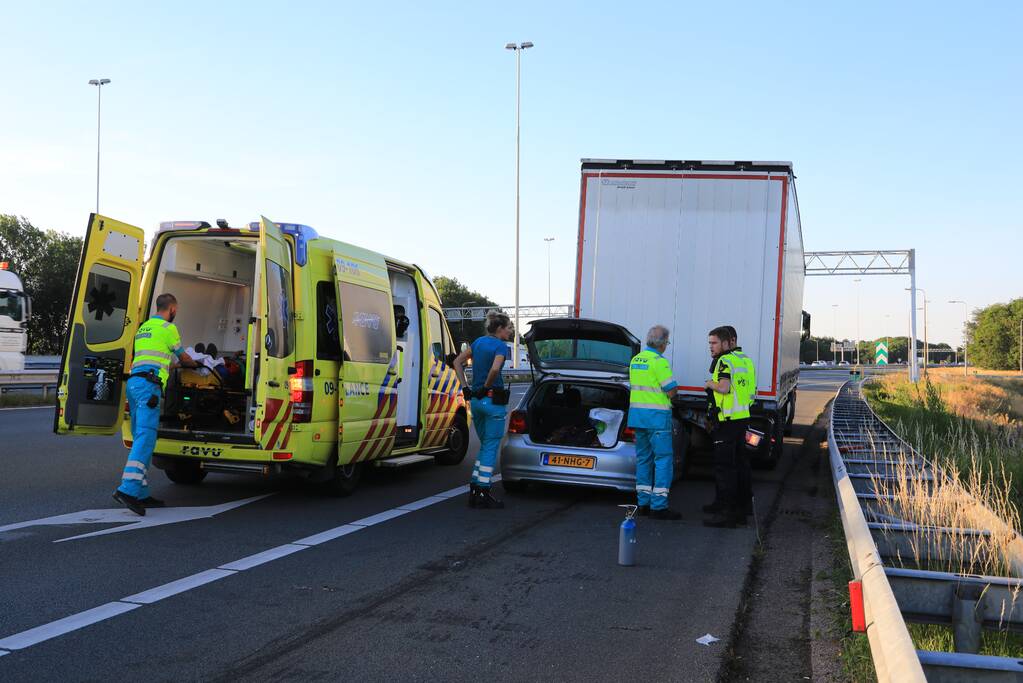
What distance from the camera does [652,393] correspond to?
28.1 feet

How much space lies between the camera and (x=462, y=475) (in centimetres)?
1115

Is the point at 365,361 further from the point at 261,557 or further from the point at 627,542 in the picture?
the point at 627,542

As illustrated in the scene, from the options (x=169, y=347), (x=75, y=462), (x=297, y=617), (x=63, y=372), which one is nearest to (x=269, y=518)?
(x=169, y=347)

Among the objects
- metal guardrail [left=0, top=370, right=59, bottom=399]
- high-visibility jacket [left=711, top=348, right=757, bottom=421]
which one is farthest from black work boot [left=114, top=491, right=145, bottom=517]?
metal guardrail [left=0, top=370, right=59, bottom=399]

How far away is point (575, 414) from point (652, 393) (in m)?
1.78

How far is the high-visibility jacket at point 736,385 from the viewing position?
8297mm

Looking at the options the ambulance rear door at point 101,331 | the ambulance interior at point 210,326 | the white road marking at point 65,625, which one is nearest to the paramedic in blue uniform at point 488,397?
the ambulance interior at point 210,326

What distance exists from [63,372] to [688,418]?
687cm

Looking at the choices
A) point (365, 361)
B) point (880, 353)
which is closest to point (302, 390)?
point (365, 361)

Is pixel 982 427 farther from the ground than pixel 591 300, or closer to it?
closer to it

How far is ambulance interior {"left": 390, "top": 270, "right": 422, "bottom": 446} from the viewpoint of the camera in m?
10.1

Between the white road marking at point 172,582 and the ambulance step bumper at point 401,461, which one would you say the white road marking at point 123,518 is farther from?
the ambulance step bumper at point 401,461

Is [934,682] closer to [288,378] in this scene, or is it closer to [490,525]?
[490,525]

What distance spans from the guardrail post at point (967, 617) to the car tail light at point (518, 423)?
5671 mm
